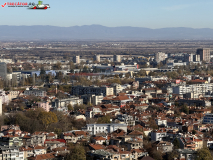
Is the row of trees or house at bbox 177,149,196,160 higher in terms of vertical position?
the row of trees

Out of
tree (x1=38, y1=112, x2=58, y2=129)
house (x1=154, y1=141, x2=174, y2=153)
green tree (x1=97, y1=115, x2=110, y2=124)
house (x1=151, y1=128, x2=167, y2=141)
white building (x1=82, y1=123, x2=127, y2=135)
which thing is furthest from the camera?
green tree (x1=97, y1=115, x2=110, y2=124)

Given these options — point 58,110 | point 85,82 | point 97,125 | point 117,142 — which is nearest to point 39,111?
point 58,110

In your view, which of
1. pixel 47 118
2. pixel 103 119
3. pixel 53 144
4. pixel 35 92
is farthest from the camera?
pixel 35 92

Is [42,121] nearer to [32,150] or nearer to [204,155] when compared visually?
[32,150]

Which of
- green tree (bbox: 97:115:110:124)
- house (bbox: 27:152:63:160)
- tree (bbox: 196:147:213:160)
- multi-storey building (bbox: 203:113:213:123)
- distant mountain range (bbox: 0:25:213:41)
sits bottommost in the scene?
distant mountain range (bbox: 0:25:213:41)

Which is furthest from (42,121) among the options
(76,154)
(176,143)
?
(76,154)

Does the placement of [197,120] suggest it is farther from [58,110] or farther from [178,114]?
[58,110]

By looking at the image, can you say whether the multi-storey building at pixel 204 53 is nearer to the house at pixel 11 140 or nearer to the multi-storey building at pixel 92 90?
the multi-storey building at pixel 92 90

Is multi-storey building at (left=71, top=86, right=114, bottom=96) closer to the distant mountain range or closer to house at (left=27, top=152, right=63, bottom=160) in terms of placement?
house at (left=27, top=152, right=63, bottom=160)

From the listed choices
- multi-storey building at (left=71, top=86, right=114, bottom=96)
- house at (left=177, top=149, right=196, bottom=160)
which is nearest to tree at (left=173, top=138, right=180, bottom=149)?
house at (left=177, top=149, right=196, bottom=160)
